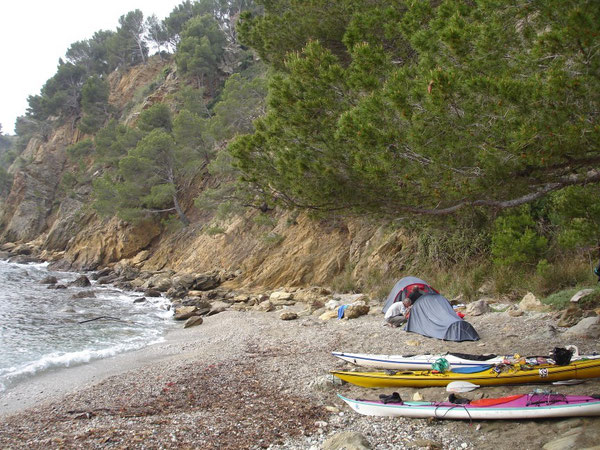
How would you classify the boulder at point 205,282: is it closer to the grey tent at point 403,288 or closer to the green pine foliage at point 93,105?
the grey tent at point 403,288

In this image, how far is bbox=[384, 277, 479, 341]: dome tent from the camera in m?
7.34

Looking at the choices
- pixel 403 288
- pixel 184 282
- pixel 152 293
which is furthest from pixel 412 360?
pixel 152 293

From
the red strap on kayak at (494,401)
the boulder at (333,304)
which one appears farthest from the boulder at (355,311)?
the red strap on kayak at (494,401)

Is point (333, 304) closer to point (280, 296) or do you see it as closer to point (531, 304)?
point (280, 296)

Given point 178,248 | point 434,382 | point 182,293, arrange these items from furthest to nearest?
point 178,248
point 182,293
point 434,382

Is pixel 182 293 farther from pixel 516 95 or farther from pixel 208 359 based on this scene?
pixel 516 95

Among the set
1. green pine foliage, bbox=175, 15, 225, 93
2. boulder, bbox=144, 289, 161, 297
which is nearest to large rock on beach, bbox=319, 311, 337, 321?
boulder, bbox=144, 289, 161, 297

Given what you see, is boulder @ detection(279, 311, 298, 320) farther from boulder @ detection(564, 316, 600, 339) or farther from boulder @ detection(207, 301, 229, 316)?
boulder @ detection(564, 316, 600, 339)

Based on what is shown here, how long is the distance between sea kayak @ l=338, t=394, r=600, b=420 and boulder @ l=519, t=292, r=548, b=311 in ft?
14.4

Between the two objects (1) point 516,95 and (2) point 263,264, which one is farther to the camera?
(2) point 263,264

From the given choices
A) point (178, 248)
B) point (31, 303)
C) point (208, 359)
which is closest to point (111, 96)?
point (178, 248)

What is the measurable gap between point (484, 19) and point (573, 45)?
64.0 inches

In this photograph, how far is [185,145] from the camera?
28672 millimetres

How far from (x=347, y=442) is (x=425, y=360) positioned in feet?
8.28
